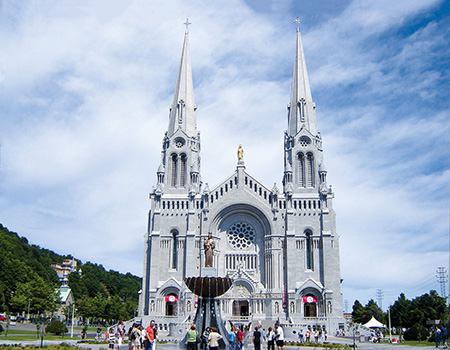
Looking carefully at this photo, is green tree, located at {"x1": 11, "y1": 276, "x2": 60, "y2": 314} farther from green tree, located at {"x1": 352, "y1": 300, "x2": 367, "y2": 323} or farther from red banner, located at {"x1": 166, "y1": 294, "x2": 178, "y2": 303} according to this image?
green tree, located at {"x1": 352, "y1": 300, "x2": 367, "y2": 323}

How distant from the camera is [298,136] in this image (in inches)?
2653

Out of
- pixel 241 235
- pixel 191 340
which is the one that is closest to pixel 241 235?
pixel 241 235

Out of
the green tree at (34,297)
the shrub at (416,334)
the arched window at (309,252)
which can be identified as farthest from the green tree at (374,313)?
the green tree at (34,297)

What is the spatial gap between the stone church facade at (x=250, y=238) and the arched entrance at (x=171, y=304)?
129mm

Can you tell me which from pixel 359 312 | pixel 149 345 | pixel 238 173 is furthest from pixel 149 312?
pixel 359 312

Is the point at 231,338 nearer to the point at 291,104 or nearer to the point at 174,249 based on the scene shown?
the point at 174,249

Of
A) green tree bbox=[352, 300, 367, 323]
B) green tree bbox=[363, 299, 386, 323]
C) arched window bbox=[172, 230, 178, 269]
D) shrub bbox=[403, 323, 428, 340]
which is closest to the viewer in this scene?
shrub bbox=[403, 323, 428, 340]

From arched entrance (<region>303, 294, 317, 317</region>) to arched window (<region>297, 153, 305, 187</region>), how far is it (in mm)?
14704

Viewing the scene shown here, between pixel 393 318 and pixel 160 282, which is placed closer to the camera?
pixel 160 282

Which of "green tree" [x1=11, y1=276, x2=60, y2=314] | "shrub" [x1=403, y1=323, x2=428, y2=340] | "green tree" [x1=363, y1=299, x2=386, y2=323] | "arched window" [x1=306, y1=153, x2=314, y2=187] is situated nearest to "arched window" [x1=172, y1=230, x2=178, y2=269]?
"arched window" [x1=306, y1=153, x2=314, y2=187]

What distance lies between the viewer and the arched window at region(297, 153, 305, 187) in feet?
216

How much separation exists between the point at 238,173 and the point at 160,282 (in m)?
17.0

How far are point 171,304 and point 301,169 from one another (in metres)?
24.2

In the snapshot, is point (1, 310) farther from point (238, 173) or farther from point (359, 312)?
point (359, 312)
